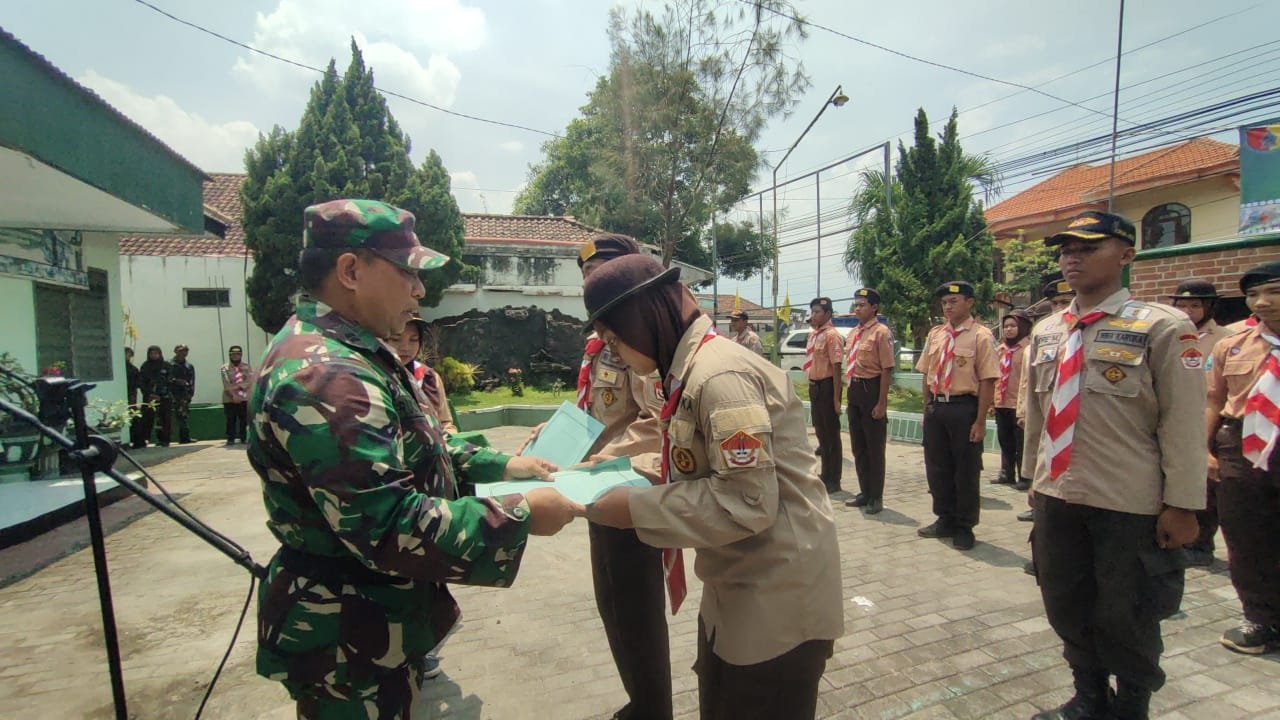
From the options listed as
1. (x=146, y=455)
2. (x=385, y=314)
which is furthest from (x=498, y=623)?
(x=146, y=455)

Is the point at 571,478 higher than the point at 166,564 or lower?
higher

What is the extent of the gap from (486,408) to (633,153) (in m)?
6.02

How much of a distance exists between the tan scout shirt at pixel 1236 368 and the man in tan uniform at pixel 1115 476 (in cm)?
150

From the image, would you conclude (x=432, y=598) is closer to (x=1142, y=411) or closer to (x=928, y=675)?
(x=928, y=675)

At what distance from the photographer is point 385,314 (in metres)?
1.60

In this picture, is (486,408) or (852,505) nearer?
(852,505)

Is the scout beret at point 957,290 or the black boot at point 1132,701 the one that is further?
the scout beret at point 957,290

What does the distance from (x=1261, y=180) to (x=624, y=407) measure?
43.1ft

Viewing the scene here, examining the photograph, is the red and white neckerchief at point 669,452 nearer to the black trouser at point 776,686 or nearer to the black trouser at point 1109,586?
the black trouser at point 776,686

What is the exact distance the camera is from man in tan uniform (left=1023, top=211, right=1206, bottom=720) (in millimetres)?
2408

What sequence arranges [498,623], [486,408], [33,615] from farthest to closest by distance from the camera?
[486,408], [33,615], [498,623]

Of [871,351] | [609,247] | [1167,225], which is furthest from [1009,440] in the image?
[1167,225]

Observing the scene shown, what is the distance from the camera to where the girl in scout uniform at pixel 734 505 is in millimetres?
1516

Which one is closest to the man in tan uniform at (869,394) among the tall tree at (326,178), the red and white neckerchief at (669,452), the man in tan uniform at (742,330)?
the man in tan uniform at (742,330)
